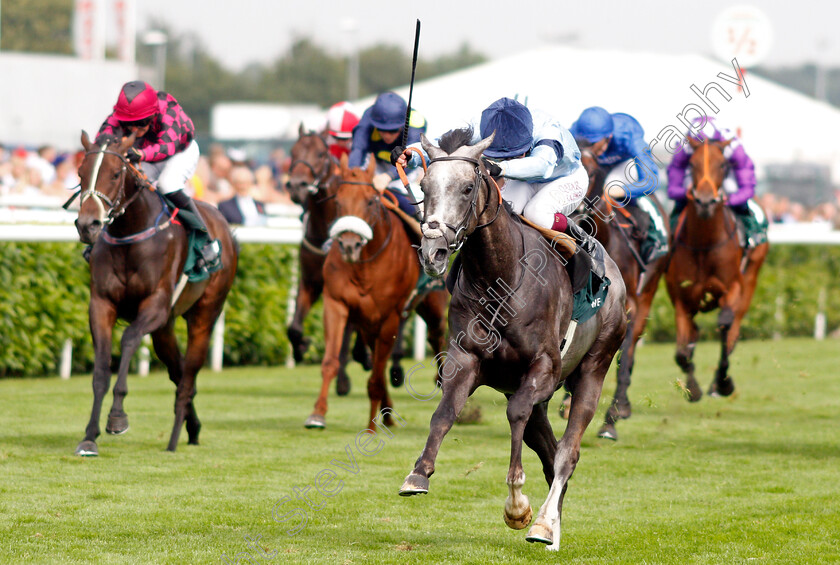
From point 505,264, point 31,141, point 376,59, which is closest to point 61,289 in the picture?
point 505,264

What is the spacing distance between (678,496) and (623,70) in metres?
10.3

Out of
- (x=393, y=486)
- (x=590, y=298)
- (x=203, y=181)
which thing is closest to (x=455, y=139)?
(x=590, y=298)

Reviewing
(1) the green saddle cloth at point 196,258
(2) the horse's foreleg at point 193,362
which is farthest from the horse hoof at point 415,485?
(1) the green saddle cloth at point 196,258

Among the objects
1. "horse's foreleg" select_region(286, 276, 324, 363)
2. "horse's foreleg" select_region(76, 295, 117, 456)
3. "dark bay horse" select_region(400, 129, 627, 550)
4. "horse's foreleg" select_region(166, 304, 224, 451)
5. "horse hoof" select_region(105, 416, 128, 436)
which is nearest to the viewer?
"dark bay horse" select_region(400, 129, 627, 550)

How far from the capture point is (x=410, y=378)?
439 inches

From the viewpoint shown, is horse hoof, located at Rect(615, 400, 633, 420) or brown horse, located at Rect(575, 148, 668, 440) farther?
horse hoof, located at Rect(615, 400, 633, 420)

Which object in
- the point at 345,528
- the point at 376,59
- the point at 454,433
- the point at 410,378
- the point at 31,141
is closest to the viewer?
the point at 345,528

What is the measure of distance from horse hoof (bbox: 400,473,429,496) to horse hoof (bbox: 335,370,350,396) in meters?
5.52

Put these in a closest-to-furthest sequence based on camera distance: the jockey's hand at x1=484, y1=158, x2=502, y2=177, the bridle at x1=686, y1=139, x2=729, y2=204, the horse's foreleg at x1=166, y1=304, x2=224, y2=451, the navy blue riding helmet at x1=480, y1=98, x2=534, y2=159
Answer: the jockey's hand at x1=484, y1=158, x2=502, y2=177 → the navy blue riding helmet at x1=480, y1=98, x2=534, y2=159 → the horse's foreleg at x1=166, y1=304, x2=224, y2=451 → the bridle at x1=686, y1=139, x2=729, y2=204

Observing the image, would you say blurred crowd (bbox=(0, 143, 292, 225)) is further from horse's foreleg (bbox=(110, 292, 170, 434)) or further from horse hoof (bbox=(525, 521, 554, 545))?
horse hoof (bbox=(525, 521, 554, 545))

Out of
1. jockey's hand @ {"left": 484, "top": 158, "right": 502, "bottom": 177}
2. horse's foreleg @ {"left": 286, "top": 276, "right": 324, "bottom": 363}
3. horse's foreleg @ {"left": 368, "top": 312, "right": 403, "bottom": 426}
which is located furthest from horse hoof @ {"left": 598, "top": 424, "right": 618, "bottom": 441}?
jockey's hand @ {"left": 484, "top": 158, "right": 502, "bottom": 177}

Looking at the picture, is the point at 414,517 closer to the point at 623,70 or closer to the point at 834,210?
the point at 623,70

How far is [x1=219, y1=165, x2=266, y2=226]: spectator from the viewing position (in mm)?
11375

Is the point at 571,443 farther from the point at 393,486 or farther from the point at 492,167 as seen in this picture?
the point at 393,486
